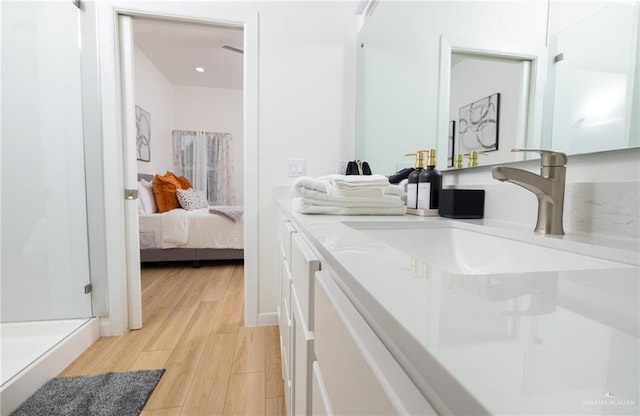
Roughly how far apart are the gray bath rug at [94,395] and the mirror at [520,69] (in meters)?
1.55

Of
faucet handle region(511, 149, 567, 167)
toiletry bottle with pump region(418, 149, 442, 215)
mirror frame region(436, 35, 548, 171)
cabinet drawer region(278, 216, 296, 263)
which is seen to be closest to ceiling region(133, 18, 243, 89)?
mirror frame region(436, 35, 548, 171)

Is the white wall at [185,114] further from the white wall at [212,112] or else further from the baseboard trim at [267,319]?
Answer: the baseboard trim at [267,319]

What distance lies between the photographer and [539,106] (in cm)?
79

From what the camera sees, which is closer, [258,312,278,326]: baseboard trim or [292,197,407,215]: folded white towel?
[292,197,407,215]: folded white towel

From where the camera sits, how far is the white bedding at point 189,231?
9.99 ft

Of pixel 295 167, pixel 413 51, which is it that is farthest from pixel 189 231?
pixel 413 51

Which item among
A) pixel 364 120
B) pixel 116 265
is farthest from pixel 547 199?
pixel 116 265

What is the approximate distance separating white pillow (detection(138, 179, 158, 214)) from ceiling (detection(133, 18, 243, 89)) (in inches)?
62.3

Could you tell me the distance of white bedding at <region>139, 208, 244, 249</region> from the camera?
3.04 meters

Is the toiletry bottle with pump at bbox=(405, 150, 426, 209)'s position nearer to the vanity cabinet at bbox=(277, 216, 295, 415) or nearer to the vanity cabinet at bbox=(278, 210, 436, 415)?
the vanity cabinet at bbox=(277, 216, 295, 415)

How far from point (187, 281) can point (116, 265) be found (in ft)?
3.48

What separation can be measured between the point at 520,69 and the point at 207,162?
16.4 ft

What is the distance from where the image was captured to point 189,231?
3113 mm

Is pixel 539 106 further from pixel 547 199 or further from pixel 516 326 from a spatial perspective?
pixel 516 326
